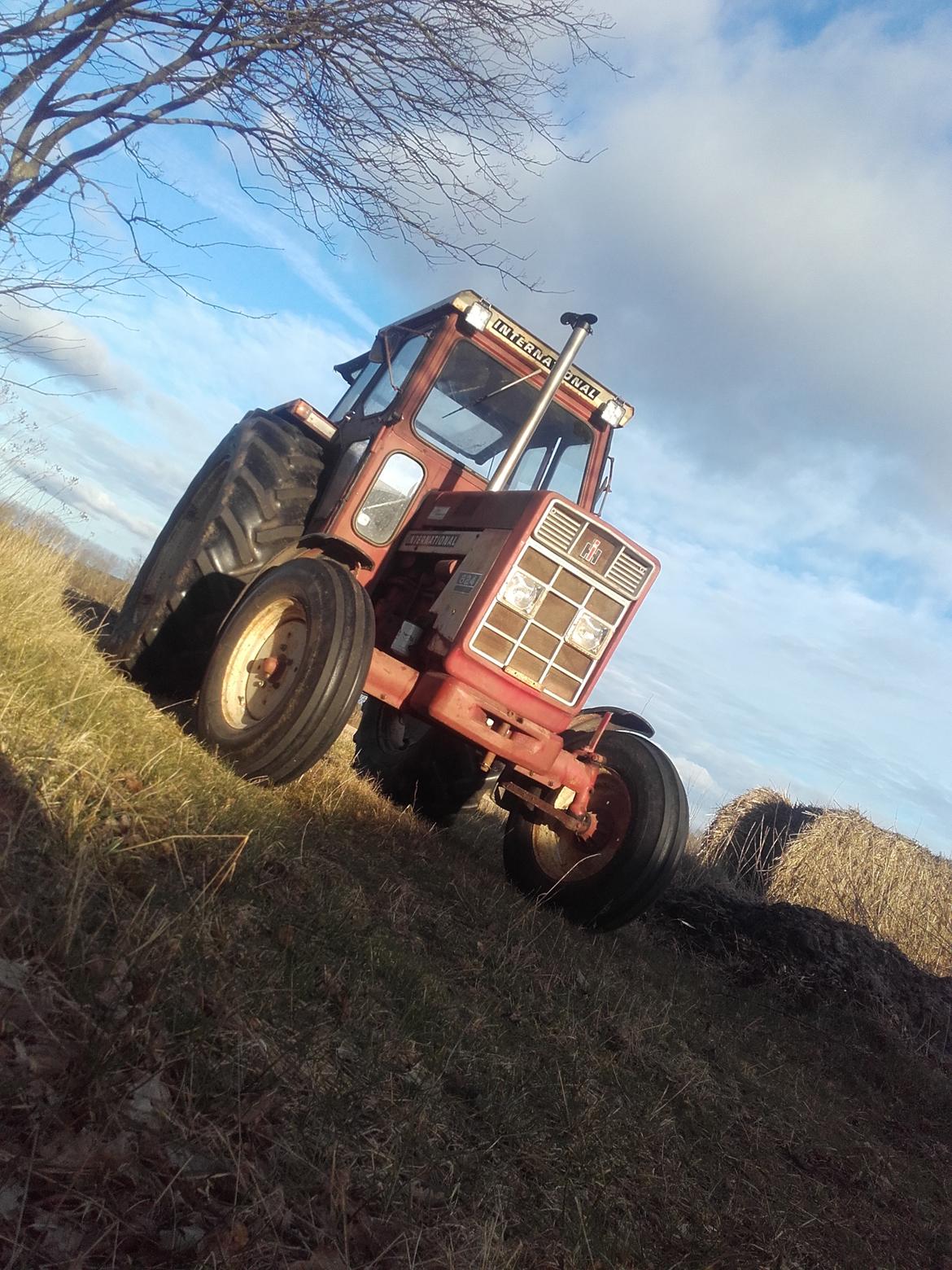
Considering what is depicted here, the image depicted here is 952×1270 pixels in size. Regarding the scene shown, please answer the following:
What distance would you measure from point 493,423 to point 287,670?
6.55ft

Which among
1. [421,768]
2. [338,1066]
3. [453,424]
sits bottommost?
[338,1066]

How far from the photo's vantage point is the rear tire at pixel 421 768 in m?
5.50

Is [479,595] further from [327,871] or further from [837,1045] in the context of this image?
[837,1045]

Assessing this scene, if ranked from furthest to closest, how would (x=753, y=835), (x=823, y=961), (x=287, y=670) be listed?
(x=753, y=835)
(x=823, y=961)
(x=287, y=670)

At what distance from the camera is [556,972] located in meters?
3.70

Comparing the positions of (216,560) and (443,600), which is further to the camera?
(216,560)

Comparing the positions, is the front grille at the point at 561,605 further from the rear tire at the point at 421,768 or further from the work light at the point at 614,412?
the work light at the point at 614,412

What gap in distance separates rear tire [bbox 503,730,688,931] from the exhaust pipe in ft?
5.33

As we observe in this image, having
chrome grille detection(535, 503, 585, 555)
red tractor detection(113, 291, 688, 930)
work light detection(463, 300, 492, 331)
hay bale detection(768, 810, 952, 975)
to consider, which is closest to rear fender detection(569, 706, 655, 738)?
red tractor detection(113, 291, 688, 930)

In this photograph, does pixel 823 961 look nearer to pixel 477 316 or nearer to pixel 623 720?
pixel 623 720

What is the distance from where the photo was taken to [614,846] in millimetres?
4844

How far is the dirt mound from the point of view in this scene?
19.0 feet

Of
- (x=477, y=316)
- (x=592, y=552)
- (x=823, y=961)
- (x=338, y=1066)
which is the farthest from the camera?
(x=823, y=961)

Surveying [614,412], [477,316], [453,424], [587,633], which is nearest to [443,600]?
[587,633]
